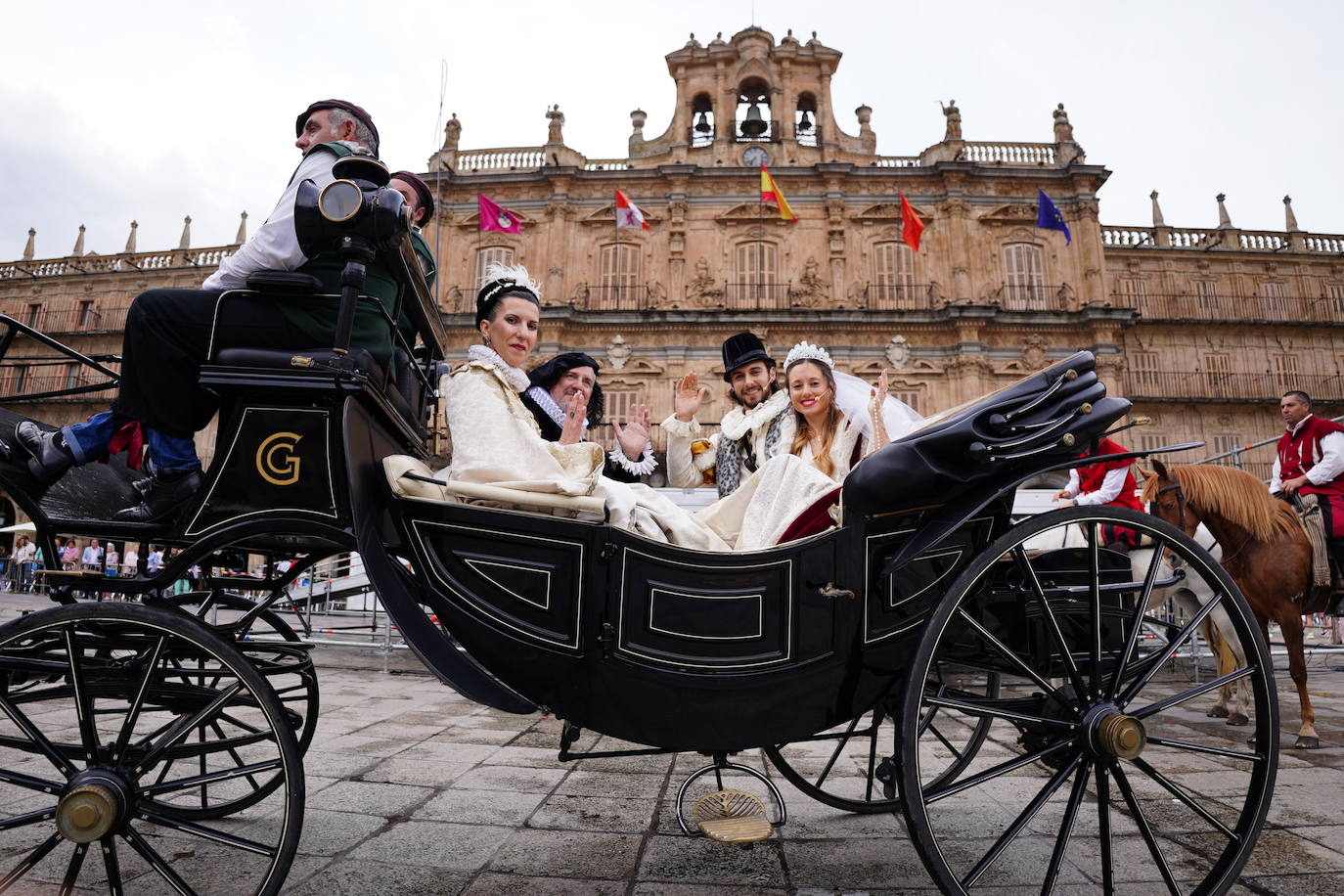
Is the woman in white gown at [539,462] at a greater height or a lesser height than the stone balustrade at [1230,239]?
lesser

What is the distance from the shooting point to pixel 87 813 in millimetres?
1688

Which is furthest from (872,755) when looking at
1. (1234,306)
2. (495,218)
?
(1234,306)

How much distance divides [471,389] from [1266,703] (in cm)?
245

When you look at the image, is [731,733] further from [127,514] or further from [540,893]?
[127,514]

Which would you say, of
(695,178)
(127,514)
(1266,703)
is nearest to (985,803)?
(1266,703)

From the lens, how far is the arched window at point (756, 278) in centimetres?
2178

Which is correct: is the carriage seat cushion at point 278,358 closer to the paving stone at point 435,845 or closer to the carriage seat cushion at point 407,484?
the carriage seat cushion at point 407,484

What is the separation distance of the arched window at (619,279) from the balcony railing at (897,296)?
6.88m

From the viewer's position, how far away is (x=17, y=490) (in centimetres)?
196

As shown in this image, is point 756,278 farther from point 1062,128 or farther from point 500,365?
point 500,365

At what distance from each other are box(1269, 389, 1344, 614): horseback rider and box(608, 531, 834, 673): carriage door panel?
5137mm

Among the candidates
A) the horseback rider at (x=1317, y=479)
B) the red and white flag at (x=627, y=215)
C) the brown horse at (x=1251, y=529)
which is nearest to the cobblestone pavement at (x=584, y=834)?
the brown horse at (x=1251, y=529)

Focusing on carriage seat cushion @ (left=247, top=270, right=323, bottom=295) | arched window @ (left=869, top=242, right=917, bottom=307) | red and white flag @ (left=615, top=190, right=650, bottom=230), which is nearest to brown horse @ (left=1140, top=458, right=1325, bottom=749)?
carriage seat cushion @ (left=247, top=270, right=323, bottom=295)

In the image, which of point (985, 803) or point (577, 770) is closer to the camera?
point (985, 803)
